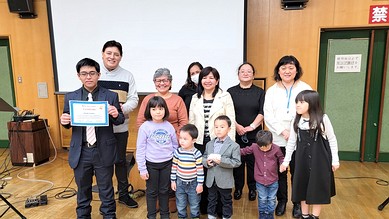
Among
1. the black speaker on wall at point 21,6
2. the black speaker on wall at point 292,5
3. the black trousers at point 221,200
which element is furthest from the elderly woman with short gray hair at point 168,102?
the black speaker on wall at point 21,6

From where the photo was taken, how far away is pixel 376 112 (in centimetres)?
378

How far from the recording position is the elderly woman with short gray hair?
2189 millimetres

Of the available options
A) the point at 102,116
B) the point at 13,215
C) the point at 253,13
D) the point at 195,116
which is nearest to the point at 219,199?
the point at 195,116

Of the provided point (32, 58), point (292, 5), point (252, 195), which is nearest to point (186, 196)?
point (252, 195)

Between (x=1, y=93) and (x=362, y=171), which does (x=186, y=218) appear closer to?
(x=362, y=171)

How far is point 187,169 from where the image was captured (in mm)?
2037

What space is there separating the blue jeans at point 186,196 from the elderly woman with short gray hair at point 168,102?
434 millimetres

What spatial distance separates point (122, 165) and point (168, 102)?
2.71 feet

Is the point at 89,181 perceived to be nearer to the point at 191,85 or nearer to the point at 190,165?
the point at 190,165

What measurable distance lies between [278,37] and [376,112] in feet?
5.75

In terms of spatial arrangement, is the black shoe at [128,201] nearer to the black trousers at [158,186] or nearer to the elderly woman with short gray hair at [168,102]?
the black trousers at [158,186]

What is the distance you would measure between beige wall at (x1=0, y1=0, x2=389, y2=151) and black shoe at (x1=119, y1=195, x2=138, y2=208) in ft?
5.50

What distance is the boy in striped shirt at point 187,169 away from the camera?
202cm

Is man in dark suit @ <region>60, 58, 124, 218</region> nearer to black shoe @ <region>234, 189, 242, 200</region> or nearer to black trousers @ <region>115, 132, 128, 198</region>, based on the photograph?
black trousers @ <region>115, 132, 128, 198</region>
